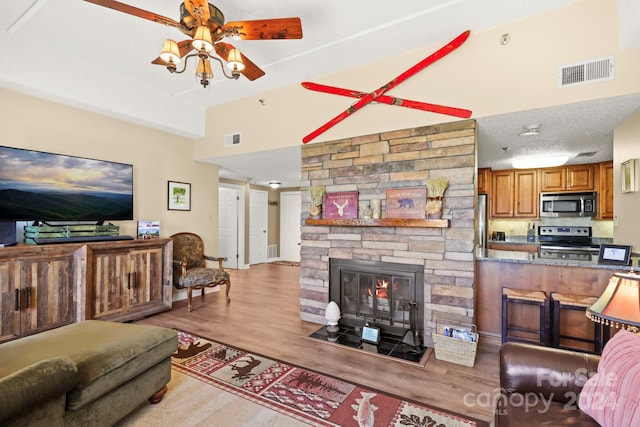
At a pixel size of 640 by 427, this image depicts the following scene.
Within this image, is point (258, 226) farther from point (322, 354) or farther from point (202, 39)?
point (202, 39)

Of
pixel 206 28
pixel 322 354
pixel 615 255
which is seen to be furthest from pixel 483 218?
Answer: pixel 206 28

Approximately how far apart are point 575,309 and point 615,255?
0.59m

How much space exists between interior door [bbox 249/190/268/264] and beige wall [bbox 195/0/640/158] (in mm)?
4282

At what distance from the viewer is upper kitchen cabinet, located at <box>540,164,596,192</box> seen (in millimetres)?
4874

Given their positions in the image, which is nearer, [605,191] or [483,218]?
[605,191]

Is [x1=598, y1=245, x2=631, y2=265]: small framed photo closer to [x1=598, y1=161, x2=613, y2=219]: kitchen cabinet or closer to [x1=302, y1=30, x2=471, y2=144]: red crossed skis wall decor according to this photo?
[x1=302, y1=30, x2=471, y2=144]: red crossed skis wall decor

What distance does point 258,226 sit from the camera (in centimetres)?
798

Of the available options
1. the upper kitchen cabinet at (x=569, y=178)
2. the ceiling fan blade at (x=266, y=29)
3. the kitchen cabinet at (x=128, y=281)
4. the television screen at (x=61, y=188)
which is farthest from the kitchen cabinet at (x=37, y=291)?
the upper kitchen cabinet at (x=569, y=178)

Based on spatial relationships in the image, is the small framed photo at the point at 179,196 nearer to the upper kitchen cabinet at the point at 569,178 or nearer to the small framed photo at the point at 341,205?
the small framed photo at the point at 341,205

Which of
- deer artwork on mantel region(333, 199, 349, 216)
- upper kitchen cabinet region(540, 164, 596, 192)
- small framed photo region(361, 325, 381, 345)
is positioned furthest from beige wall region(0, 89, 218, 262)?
upper kitchen cabinet region(540, 164, 596, 192)

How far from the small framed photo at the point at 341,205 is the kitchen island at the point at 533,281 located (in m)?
1.38

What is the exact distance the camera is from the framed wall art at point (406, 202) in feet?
9.68

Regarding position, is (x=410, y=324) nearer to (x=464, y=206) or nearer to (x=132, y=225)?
(x=464, y=206)

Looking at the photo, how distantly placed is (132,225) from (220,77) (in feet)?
7.58
